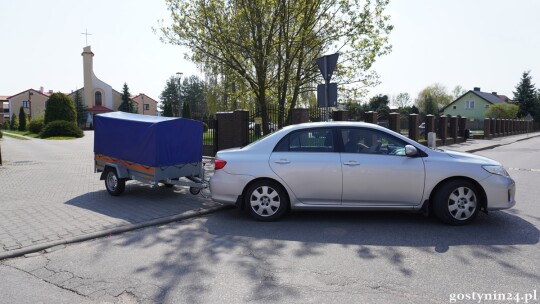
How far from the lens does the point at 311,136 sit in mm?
6473

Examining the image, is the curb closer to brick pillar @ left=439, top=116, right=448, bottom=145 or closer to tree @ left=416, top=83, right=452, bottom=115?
brick pillar @ left=439, top=116, right=448, bottom=145

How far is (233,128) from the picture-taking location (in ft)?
48.8

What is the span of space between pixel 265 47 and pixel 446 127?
17770 millimetres

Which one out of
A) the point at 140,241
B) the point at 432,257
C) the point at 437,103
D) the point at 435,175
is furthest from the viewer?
the point at 437,103

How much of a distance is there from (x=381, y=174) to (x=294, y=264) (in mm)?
2230

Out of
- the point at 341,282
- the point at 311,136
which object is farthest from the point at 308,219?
the point at 341,282

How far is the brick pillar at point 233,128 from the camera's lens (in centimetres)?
1473

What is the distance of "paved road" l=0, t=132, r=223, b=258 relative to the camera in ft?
18.8

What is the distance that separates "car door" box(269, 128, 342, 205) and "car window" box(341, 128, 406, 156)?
0.25 m

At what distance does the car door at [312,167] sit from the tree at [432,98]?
282 feet

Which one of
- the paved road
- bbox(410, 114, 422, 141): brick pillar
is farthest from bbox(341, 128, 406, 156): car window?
bbox(410, 114, 422, 141): brick pillar

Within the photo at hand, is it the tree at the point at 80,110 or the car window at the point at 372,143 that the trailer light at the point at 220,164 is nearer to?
the car window at the point at 372,143

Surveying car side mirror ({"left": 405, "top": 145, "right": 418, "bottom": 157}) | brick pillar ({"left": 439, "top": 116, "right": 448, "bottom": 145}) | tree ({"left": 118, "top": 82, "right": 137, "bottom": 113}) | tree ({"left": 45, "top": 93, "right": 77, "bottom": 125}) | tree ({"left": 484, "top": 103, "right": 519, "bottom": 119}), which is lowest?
car side mirror ({"left": 405, "top": 145, "right": 418, "bottom": 157})

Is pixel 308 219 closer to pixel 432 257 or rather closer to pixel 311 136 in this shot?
pixel 311 136
